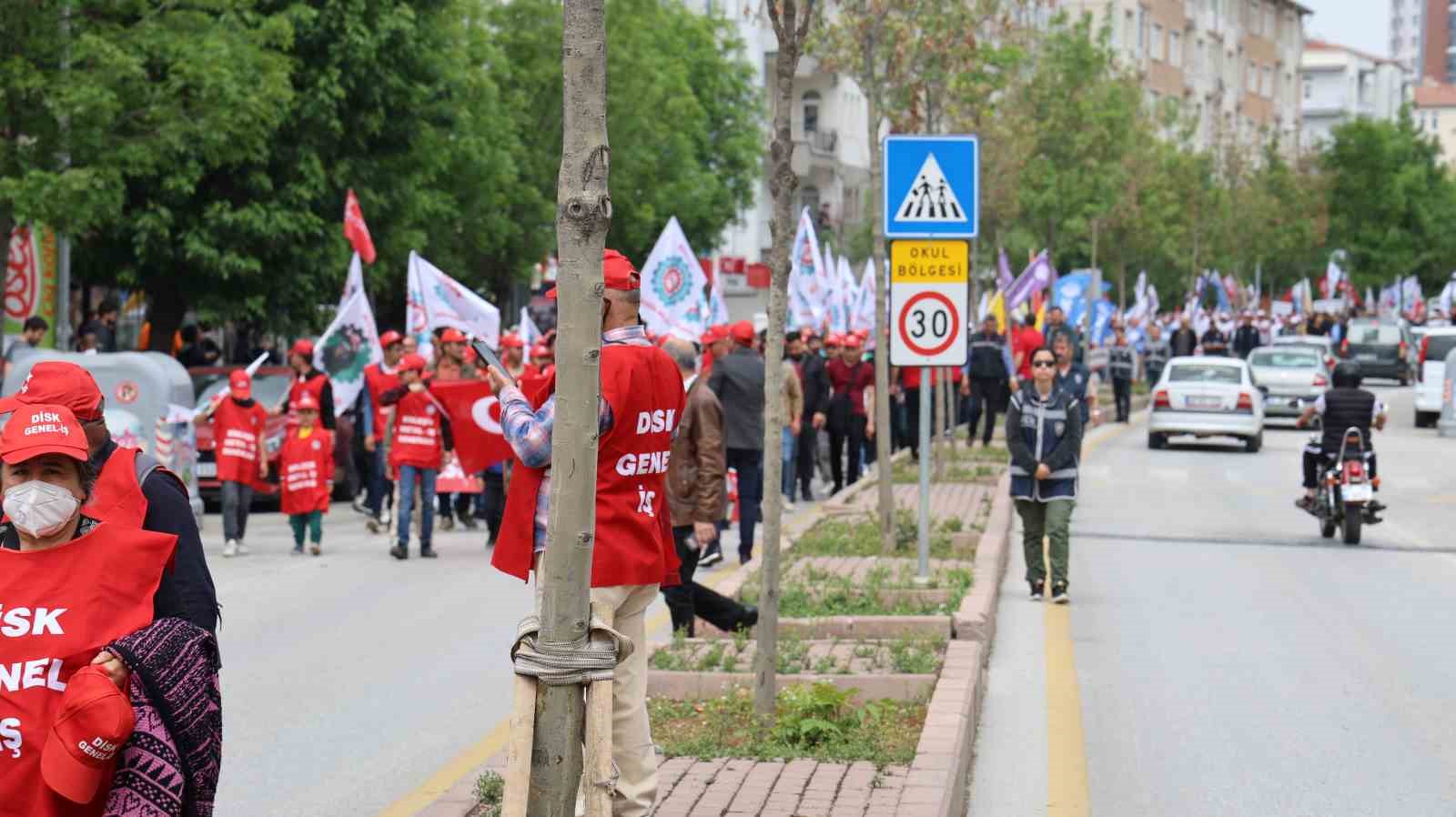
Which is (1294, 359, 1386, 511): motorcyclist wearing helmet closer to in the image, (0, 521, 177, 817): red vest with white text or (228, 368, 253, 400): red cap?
(228, 368, 253, 400): red cap

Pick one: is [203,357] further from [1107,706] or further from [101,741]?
[101,741]

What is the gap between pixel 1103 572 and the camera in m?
16.3

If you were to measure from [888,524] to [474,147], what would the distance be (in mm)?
21523

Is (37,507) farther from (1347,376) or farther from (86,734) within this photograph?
(1347,376)

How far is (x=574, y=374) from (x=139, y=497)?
3.26ft

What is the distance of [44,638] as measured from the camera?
13.7 feet

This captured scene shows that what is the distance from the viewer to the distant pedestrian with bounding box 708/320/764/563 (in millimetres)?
16500

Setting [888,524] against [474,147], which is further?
[474,147]

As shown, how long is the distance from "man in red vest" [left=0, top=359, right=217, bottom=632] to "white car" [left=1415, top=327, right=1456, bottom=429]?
38913 millimetres

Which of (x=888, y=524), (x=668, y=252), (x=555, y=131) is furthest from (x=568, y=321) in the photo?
(x=555, y=131)

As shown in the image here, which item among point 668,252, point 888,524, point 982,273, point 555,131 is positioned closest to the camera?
point 888,524

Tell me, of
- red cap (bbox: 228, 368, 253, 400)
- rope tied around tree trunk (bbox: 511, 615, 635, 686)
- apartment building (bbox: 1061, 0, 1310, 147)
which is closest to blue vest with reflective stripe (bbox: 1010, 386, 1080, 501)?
red cap (bbox: 228, 368, 253, 400)

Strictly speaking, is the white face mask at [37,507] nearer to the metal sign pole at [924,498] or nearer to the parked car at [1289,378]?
the metal sign pole at [924,498]

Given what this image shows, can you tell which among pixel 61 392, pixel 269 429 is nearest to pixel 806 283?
pixel 269 429
